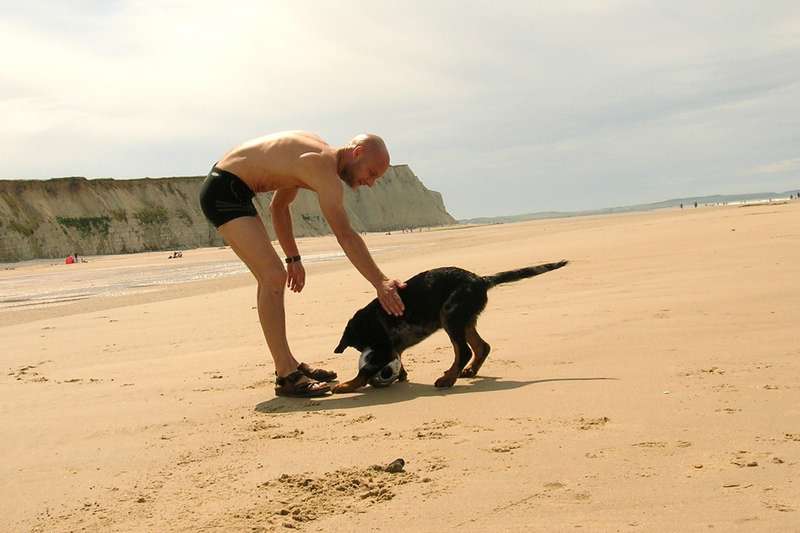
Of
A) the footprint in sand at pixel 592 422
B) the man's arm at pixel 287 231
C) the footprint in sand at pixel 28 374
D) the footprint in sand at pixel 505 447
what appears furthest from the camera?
the footprint in sand at pixel 28 374

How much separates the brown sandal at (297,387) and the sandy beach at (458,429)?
9 cm

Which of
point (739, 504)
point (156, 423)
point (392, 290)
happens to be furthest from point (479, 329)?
point (739, 504)

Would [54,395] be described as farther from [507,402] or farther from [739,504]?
[739,504]

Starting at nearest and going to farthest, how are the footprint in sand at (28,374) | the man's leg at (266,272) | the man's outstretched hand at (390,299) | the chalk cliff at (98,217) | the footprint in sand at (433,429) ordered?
the footprint in sand at (433,429)
the man's outstretched hand at (390,299)
the man's leg at (266,272)
the footprint in sand at (28,374)
the chalk cliff at (98,217)

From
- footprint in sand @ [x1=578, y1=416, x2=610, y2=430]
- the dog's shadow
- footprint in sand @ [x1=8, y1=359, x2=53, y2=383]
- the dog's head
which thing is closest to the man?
Result: the dog's shadow

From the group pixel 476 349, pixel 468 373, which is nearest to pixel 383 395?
pixel 468 373

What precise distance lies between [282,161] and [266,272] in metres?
0.66

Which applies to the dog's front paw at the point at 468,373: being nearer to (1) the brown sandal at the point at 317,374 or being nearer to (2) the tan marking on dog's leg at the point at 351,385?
(2) the tan marking on dog's leg at the point at 351,385

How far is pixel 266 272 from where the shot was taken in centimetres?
437

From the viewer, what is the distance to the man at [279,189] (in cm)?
407

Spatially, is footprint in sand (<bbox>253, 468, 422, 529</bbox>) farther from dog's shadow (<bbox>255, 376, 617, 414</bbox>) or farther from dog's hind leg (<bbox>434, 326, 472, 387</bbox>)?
dog's hind leg (<bbox>434, 326, 472, 387</bbox>)

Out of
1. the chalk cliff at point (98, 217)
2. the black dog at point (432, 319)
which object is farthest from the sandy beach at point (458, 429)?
the chalk cliff at point (98, 217)

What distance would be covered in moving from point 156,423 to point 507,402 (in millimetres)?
1690

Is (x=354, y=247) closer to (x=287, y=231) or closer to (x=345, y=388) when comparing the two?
(x=345, y=388)
